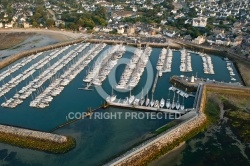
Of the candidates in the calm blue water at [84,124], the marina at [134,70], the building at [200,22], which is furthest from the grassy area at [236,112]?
the building at [200,22]

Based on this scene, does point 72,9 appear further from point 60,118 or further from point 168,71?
point 60,118

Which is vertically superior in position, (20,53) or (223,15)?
(223,15)

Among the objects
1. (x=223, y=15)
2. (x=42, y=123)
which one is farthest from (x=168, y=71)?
(x=223, y=15)

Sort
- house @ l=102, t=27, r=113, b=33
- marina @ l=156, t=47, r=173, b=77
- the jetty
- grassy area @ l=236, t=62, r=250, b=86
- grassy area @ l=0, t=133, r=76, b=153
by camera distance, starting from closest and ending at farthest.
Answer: grassy area @ l=0, t=133, r=76, b=153, the jetty, grassy area @ l=236, t=62, r=250, b=86, marina @ l=156, t=47, r=173, b=77, house @ l=102, t=27, r=113, b=33

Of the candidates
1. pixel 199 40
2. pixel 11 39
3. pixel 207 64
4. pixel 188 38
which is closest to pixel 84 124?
pixel 207 64

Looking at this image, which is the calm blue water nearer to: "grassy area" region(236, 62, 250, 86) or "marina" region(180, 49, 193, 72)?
"grassy area" region(236, 62, 250, 86)

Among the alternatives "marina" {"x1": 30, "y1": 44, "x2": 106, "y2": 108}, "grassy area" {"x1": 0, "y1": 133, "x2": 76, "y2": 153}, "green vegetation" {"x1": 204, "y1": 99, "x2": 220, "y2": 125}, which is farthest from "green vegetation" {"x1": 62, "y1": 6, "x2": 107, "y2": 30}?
"grassy area" {"x1": 0, "y1": 133, "x2": 76, "y2": 153}
